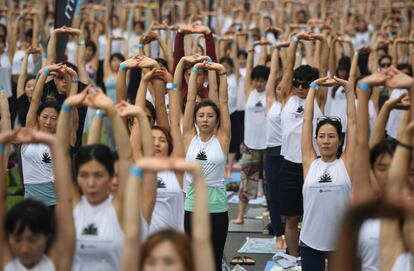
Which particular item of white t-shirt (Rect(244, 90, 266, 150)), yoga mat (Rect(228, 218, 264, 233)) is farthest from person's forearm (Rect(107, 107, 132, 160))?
white t-shirt (Rect(244, 90, 266, 150))

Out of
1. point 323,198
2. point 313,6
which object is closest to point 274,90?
point 323,198

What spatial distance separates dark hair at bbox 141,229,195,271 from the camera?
4.68 meters

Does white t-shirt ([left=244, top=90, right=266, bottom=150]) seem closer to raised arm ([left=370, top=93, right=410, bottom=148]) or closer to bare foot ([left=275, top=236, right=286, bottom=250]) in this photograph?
bare foot ([left=275, top=236, right=286, bottom=250])

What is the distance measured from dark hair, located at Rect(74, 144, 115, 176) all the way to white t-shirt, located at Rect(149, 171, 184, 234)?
116 cm

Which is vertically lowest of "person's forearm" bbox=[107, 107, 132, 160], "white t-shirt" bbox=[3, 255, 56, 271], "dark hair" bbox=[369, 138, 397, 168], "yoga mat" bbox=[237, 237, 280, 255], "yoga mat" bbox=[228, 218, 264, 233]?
"yoga mat" bbox=[237, 237, 280, 255]

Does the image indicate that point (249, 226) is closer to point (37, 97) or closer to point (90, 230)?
point (37, 97)

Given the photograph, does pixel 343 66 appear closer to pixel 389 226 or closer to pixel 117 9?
pixel 389 226

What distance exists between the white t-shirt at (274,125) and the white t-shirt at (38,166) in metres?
3.13

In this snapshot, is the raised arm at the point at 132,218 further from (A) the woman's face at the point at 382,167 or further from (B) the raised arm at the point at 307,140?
(B) the raised arm at the point at 307,140

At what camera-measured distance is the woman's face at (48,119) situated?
802 centimetres

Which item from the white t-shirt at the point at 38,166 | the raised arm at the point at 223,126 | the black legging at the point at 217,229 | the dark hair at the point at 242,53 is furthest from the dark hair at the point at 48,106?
the dark hair at the point at 242,53

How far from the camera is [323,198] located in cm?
741

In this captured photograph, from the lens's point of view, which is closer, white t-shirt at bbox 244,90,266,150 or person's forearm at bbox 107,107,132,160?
person's forearm at bbox 107,107,132,160

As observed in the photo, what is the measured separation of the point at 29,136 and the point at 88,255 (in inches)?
33.6
